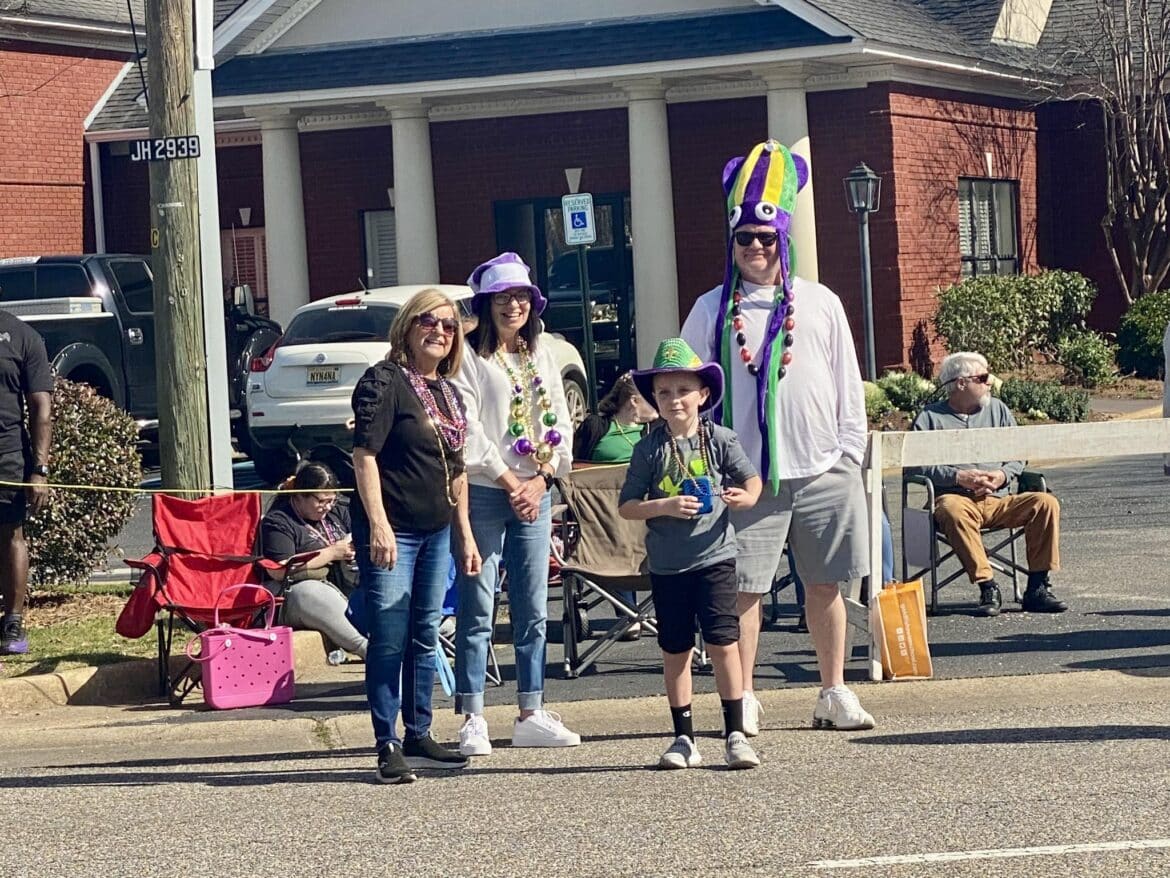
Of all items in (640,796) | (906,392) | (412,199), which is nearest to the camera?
(640,796)

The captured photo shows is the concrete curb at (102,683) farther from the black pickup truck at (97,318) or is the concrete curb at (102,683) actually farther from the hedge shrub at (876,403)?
the hedge shrub at (876,403)

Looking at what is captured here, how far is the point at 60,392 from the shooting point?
1193 cm

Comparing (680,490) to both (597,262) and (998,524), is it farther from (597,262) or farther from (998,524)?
(597,262)

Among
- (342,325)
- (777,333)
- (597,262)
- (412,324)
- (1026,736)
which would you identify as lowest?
(1026,736)

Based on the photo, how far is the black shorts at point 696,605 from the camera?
23.8ft

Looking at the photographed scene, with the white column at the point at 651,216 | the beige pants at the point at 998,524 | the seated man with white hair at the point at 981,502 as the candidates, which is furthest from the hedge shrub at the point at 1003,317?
the beige pants at the point at 998,524

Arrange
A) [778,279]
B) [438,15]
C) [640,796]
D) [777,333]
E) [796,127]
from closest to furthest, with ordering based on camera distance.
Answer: [640,796] → [777,333] → [778,279] → [796,127] → [438,15]

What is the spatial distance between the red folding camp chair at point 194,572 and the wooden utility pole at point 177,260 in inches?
33.4

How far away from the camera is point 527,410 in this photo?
7848mm

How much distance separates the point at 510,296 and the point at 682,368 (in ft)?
2.91

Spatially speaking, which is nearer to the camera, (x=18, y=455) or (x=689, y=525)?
(x=689, y=525)

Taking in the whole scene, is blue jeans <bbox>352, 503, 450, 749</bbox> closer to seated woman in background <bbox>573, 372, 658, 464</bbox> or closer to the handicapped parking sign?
seated woman in background <bbox>573, 372, 658, 464</bbox>

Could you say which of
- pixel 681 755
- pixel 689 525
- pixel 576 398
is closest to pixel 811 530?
pixel 689 525

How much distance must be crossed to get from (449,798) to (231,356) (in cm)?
1587
